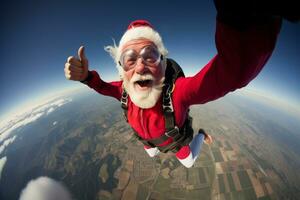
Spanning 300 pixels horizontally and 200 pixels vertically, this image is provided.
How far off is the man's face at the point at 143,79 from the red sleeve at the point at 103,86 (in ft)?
1.39

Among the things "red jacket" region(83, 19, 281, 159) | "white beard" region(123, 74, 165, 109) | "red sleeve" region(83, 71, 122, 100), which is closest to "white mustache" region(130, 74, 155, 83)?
"white beard" region(123, 74, 165, 109)

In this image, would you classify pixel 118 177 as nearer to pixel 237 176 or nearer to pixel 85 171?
pixel 85 171

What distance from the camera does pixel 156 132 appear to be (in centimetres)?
136

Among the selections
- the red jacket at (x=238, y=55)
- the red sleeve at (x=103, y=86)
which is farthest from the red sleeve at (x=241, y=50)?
the red sleeve at (x=103, y=86)

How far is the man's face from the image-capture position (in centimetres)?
119

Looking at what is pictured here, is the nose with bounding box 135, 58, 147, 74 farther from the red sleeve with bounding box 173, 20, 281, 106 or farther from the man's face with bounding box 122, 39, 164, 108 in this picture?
the red sleeve with bounding box 173, 20, 281, 106

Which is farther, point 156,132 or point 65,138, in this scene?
point 65,138

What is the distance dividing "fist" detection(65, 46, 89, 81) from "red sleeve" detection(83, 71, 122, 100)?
0.21 meters

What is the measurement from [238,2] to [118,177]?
951 inches

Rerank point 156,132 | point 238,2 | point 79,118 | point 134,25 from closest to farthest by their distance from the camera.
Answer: point 238,2 → point 156,132 → point 134,25 → point 79,118

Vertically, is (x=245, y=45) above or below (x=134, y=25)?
below

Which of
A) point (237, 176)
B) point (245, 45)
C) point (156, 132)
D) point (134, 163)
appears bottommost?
point (237, 176)

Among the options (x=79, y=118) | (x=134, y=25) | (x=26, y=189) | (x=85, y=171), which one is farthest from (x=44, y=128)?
(x=134, y=25)

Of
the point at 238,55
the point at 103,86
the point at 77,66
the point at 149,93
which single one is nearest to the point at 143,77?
the point at 149,93
